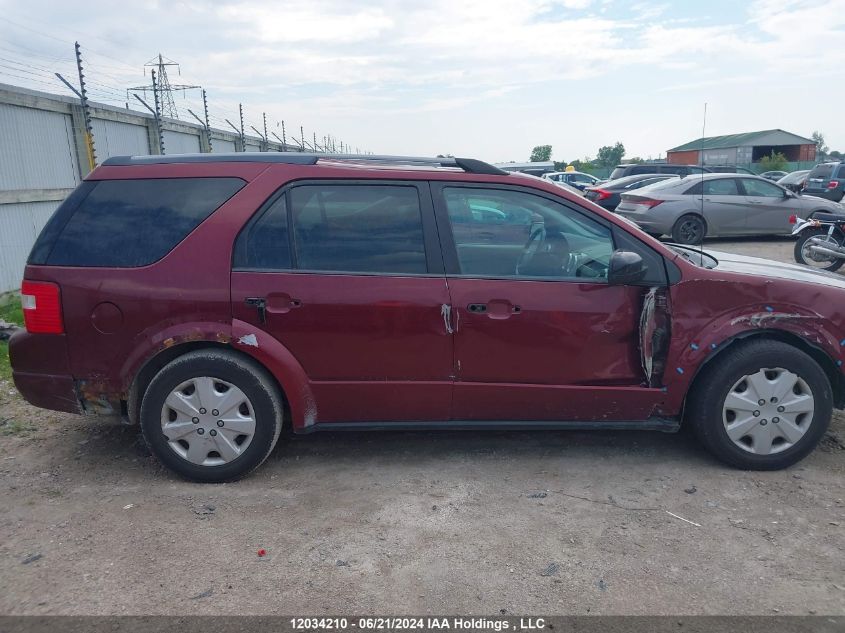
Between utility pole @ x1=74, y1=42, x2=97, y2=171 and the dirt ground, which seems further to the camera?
utility pole @ x1=74, y1=42, x2=97, y2=171

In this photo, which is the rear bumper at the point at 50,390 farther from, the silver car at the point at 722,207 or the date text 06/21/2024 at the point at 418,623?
the silver car at the point at 722,207

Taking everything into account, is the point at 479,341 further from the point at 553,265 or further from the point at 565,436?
the point at 565,436

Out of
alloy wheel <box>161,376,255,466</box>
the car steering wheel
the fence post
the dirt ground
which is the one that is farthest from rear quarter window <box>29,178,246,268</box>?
the fence post

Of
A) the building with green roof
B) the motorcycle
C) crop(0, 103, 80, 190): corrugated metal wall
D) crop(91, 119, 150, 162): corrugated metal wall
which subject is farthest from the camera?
the building with green roof

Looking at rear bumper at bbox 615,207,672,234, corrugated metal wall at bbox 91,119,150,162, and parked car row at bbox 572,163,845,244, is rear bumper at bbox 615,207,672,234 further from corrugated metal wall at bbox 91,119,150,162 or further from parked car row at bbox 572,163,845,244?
corrugated metal wall at bbox 91,119,150,162

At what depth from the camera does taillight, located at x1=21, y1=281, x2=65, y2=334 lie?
11.9ft

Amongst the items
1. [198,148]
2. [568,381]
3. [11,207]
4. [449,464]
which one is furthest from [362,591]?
[198,148]

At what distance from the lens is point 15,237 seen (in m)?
8.50

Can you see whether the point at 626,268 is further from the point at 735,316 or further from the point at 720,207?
the point at 720,207

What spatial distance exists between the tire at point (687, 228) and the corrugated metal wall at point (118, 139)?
1035 centimetres

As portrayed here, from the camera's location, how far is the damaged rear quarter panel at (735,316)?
3.68 meters

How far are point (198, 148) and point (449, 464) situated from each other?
1601 centimetres

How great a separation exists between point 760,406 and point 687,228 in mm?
10571

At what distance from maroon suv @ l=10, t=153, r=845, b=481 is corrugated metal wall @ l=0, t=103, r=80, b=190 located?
6116 mm
